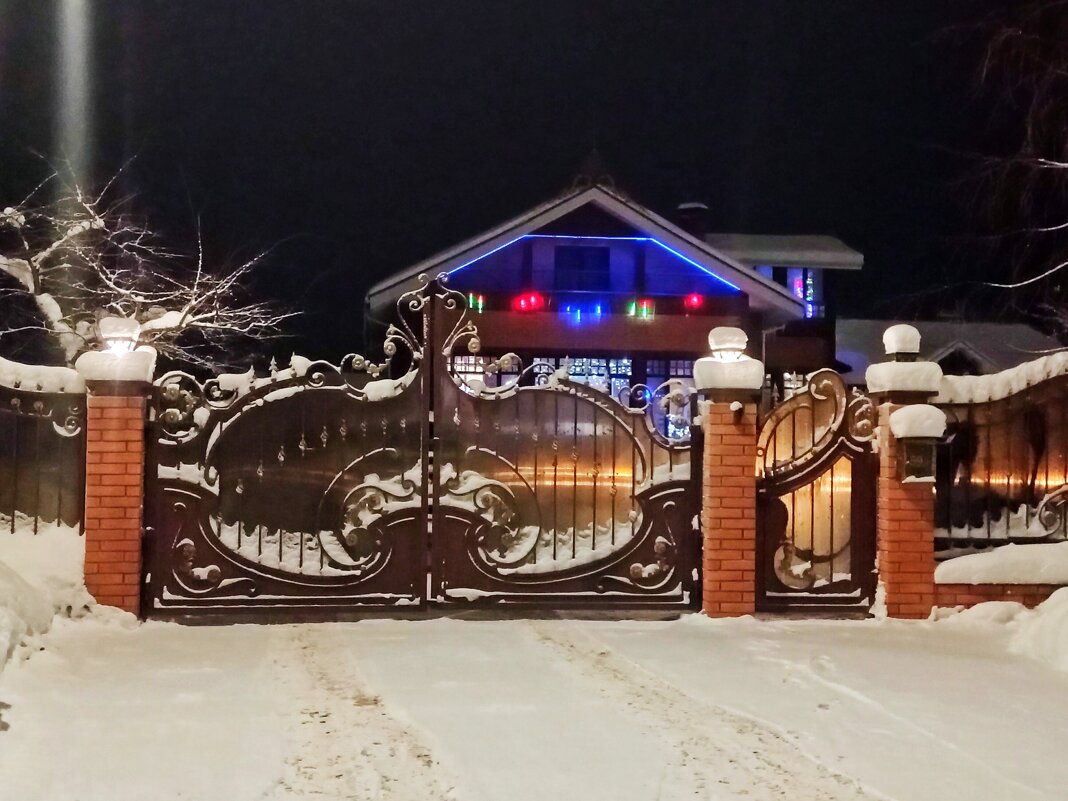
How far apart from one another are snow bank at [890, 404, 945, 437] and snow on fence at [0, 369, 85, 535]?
5.86 m

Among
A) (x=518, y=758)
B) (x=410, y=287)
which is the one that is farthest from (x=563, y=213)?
(x=518, y=758)

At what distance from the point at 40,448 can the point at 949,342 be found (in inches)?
1024

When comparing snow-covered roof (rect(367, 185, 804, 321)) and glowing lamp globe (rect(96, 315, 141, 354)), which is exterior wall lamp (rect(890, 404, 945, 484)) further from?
snow-covered roof (rect(367, 185, 804, 321))

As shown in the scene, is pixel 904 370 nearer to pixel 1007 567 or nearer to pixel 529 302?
pixel 1007 567

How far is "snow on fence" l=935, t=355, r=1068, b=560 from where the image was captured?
7438 mm

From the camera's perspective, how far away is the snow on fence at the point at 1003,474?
7438 mm

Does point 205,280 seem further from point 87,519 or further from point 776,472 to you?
point 776,472

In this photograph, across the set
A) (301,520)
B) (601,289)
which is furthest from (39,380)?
(601,289)

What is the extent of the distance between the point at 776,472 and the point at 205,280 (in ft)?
37.6

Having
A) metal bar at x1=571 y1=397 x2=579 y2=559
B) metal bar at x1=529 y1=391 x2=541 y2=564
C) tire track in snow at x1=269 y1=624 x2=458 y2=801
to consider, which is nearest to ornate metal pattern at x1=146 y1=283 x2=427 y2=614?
metal bar at x1=529 y1=391 x2=541 y2=564

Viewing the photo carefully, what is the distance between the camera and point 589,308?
1961 centimetres

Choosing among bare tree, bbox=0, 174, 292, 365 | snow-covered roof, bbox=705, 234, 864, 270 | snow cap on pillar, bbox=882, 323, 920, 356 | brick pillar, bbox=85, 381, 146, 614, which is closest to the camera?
brick pillar, bbox=85, 381, 146, 614

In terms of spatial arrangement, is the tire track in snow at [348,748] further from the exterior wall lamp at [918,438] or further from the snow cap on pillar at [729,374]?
the exterior wall lamp at [918,438]

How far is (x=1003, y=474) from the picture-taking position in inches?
295
